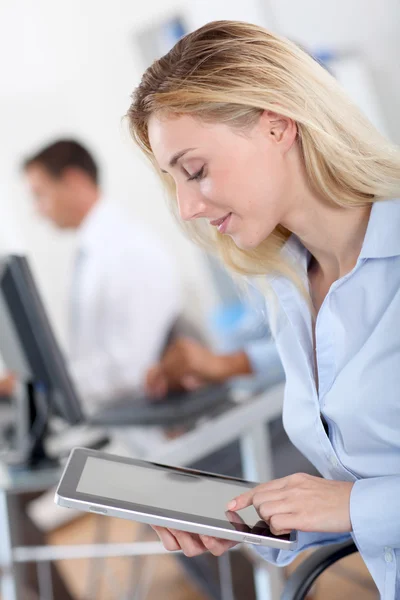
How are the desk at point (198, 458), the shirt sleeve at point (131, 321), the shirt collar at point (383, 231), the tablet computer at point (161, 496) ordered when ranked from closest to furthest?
the tablet computer at point (161, 496)
the shirt collar at point (383, 231)
the desk at point (198, 458)
the shirt sleeve at point (131, 321)

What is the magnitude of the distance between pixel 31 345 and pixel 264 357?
2.25 ft

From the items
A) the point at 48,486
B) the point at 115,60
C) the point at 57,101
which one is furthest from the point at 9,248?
the point at 48,486

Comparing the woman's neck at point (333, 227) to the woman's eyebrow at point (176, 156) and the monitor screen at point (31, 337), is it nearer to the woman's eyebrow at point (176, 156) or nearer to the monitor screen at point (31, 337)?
the woman's eyebrow at point (176, 156)

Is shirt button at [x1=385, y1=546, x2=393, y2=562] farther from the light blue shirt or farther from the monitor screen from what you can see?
the monitor screen

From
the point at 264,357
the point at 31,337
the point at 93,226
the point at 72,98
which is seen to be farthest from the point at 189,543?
the point at 72,98

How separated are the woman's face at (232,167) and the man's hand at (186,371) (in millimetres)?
1022

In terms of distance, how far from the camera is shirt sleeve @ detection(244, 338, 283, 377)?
2076 mm

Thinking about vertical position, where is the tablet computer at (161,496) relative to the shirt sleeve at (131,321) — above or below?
above

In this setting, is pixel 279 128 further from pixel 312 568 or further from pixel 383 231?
pixel 312 568

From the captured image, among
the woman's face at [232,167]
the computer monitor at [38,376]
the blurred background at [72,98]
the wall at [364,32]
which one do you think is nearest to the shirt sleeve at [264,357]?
the computer monitor at [38,376]

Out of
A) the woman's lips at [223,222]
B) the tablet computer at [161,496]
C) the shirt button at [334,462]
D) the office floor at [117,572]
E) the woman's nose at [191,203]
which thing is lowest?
the office floor at [117,572]

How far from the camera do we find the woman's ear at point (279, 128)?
3.49 feet

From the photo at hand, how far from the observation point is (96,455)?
1.18m

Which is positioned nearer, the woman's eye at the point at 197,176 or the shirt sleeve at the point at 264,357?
the woman's eye at the point at 197,176
